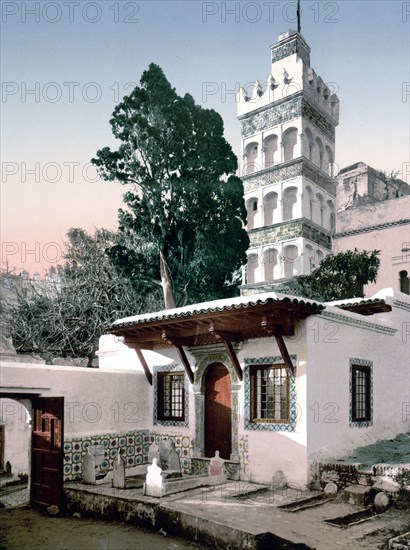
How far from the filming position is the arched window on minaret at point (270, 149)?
29.8 meters

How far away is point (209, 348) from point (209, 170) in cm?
958

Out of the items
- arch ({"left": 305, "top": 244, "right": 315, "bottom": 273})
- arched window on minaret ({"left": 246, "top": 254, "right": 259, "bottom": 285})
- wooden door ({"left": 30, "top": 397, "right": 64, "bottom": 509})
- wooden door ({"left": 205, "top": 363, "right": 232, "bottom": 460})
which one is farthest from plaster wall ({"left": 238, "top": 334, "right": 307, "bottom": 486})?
arched window on minaret ({"left": 246, "top": 254, "right": 259, "bottom": 285})

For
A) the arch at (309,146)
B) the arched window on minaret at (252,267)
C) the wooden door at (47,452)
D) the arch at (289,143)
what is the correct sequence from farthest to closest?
the arched window on minaret at (252,267) → the arch at (289,143) → the arch at (309,146) → the wooden door at (47,452)

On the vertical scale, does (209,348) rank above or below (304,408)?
above

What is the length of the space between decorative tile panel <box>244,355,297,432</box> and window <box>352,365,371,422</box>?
6.16 feet

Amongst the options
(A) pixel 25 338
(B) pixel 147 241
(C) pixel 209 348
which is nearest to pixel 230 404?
(C) pixel 209 348

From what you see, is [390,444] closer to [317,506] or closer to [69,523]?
[317,506]

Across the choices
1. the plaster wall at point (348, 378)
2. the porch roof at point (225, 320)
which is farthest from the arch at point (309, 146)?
the porch roof at point (225, 320)

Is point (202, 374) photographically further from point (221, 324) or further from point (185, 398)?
point (221, 324)

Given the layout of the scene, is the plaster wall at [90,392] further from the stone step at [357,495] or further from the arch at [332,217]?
the arch at [332,217]

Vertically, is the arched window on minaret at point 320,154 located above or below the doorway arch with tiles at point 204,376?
above

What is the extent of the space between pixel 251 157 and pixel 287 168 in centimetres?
258

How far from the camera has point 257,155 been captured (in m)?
30.4

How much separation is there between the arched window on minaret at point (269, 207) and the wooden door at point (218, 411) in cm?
1836
